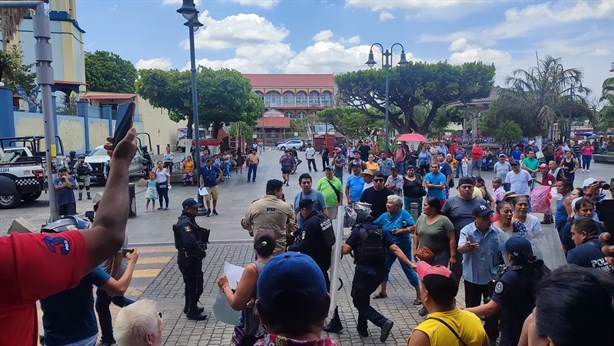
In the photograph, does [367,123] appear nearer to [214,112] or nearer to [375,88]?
[375,88]

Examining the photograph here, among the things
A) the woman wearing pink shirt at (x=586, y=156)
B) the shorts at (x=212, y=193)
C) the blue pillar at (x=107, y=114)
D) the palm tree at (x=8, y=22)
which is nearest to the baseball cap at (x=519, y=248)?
the shorts at (x=212, y=193)

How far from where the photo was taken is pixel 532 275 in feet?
12.4

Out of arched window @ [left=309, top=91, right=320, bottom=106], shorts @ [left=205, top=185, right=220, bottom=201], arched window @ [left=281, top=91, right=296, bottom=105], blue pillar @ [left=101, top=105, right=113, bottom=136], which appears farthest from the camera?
arched window @ [left=281, top=91, right=296, bottom=105]

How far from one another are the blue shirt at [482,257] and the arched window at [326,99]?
8137 centimetres

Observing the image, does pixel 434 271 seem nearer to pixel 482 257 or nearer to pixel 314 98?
pixel 482 257

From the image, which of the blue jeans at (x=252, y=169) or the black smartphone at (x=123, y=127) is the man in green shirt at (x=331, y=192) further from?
the blue jeans at (x=252, y=169)

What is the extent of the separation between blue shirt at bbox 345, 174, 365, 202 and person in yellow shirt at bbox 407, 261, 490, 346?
716cm

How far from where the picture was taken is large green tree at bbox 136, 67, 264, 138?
24.8 meters

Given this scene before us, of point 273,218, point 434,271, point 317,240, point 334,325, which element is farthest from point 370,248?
point 434,271

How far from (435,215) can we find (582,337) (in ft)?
13.5

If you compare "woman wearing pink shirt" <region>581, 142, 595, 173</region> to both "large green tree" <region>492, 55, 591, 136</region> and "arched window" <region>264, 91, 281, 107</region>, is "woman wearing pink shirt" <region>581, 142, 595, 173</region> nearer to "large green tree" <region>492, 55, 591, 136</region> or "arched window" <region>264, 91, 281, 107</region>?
"large green tree" <region>492, 55, 591, 136</region>

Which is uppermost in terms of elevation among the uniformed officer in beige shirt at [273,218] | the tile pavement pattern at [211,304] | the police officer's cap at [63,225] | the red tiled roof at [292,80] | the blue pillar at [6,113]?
the red tiled roof at [292,80]

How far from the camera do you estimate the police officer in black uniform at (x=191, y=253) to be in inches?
227

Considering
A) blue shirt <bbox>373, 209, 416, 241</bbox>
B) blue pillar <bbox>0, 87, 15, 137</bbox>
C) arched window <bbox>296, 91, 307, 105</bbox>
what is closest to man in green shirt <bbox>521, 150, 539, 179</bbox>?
blue shirt <bbox>373, 209, 416, 241</bbox>
